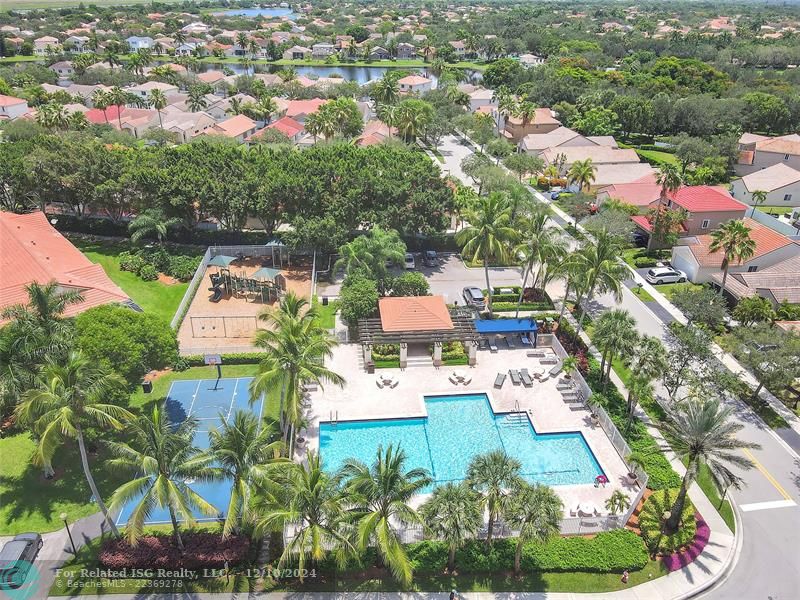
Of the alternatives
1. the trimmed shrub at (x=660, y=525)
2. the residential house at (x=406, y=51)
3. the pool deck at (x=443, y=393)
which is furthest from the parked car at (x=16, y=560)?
the residential house at (x=406, y=51)

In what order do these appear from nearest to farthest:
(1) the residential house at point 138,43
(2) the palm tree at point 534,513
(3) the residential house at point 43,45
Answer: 1. (2) the palm tree at point 534,513
2. (3) the residential house at point 43,45
3. (1) the residential house at point 138,43

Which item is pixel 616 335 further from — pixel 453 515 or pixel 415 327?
pixel 453 515

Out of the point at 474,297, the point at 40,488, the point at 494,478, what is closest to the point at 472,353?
the point at 474,297

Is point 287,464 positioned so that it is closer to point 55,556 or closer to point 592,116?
point 55,556

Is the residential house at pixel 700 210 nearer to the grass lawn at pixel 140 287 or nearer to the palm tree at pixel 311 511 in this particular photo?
the grass lawn at pixel 140 287

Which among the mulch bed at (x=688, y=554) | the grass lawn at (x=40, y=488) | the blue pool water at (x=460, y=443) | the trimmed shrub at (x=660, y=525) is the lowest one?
the blue pool water at (x=460, y=443)

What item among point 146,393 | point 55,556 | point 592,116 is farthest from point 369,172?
point 592,116
